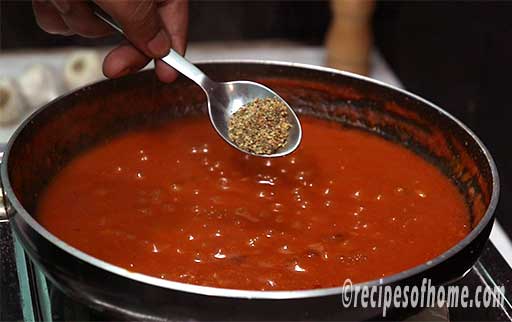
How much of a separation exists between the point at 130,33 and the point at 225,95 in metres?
0.23

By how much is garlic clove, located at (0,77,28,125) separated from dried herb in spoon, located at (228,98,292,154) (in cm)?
91

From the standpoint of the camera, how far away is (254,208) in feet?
3.61

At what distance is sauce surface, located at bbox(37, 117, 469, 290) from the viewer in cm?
97

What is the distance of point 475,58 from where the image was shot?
181 centimetres

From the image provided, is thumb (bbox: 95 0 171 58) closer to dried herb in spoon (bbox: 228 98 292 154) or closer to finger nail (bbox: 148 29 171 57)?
finger nail (bbox: 148 29 171 57)

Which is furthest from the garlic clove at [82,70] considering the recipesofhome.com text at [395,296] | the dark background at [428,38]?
the recipesofhome.com text at [395,296]

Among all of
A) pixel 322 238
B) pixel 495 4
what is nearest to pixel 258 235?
pixel 322 238

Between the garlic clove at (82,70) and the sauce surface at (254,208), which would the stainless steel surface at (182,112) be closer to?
the sauce surface at (254,208)

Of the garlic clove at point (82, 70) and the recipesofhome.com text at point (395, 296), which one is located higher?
the recipesofhome.com text at point (395, 296)

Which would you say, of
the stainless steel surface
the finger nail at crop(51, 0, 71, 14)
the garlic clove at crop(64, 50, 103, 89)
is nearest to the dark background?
the garlic clove at crop(64, 50, 103, 89)

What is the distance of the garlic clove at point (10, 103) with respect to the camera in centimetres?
184

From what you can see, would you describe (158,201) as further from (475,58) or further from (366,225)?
(475,58)

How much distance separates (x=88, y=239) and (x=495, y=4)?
3.84ft

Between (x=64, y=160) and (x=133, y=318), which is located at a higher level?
(x=133, y=318)
